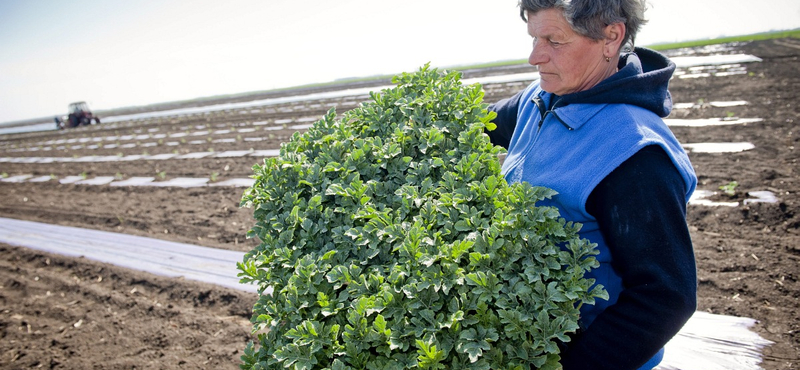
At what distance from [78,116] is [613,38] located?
35.5 m

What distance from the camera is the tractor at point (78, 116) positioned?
28734 millimetres

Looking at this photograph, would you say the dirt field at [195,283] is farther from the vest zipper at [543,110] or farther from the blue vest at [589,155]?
the vest zipper at [543,110]

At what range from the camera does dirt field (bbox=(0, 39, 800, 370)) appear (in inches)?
146

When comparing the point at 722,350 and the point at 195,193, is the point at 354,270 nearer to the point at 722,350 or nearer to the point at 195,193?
the point at 722,350

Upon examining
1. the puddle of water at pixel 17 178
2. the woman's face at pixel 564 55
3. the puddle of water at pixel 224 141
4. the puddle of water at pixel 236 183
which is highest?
the woman's face at pixel 564 55

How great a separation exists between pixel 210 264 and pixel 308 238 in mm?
3877

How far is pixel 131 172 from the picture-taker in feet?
35.6

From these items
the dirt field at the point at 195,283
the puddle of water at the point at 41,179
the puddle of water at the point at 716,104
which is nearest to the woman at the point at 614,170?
the dirt field at the point at 195,283

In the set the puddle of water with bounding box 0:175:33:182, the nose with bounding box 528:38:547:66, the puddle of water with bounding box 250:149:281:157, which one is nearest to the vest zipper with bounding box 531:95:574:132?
the nose with bounding box 528:38:547:66

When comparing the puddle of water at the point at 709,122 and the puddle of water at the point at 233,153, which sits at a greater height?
the puddle of water at the point at 233,153

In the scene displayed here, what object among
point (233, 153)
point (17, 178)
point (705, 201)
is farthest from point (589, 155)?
point (17, 178)

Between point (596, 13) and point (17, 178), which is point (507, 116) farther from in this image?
point (17, 178)

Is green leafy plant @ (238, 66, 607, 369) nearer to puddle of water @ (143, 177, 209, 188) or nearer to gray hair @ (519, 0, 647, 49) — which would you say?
gray hair @ (519, 0, 647, 49)

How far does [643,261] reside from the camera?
134 centimetres
